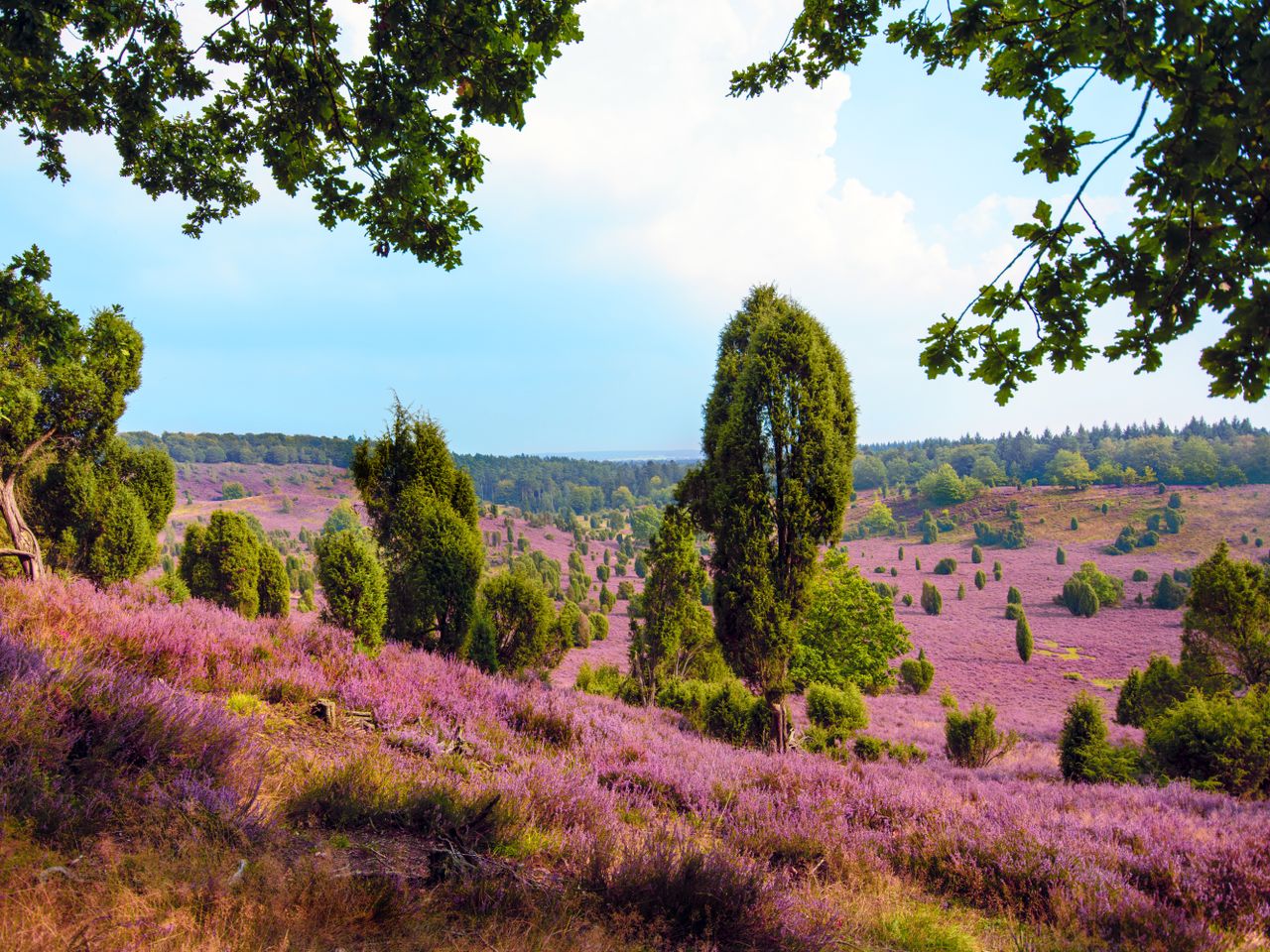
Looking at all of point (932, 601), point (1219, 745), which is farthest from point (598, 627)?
point (1219, 745)

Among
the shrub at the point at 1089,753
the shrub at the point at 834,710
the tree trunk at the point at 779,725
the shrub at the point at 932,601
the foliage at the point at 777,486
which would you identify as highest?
the foliage at the point at 777,486

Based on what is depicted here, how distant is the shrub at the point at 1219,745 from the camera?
1084 cm

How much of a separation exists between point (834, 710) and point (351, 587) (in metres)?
14.8

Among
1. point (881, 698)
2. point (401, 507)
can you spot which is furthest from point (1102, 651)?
point (401, 507)

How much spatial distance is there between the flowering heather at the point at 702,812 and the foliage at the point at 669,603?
8589 mm

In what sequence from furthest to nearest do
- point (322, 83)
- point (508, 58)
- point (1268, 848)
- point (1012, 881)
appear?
point (1268, 848)
point (1012, 881)
point (322, 83)
point (508, 58)

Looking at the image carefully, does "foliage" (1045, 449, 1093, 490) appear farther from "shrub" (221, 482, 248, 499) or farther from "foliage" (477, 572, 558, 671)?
"shrub" (221, 482, 248, 499)

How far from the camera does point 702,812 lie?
550 cm

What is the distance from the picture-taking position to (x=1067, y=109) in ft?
9.31

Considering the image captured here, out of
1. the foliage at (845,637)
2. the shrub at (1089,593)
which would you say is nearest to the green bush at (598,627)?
the foliage at (845,637)

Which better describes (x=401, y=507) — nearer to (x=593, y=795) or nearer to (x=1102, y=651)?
(x=593, y=795)

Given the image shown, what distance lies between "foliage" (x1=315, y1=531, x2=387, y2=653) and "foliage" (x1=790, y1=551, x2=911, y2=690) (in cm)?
1822

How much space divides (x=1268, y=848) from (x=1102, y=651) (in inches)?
2377

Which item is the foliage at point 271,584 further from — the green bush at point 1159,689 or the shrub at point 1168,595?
the shrub at point 1168,595
